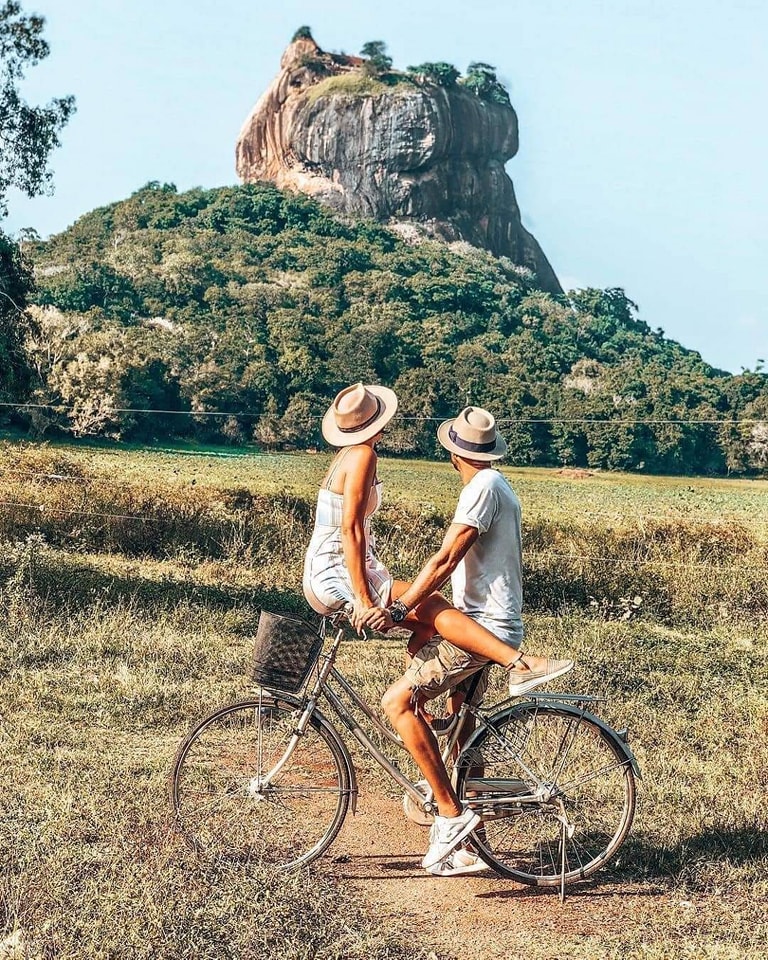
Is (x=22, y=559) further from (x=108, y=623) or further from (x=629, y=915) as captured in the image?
(x=629, y=915)

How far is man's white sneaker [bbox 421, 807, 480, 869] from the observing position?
14.5ft

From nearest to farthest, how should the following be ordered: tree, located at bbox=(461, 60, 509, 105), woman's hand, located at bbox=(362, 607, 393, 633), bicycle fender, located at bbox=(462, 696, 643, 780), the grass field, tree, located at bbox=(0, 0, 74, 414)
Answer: the grass field < woman's hand, located at bbox=(362, 607, 393, 633) < bicycle fender, located at bbox=(462, 696, 643, 780) < tree, located at bbox=(0, 0, 74, 414) < tree, located at bbox=(461, 60, 509, 105)

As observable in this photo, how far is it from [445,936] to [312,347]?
37055mm

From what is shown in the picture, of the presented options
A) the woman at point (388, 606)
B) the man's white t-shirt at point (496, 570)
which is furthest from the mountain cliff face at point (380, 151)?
the man's white t-shirt at point (496, 570)

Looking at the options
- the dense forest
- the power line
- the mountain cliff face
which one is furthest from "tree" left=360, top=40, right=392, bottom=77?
the power line

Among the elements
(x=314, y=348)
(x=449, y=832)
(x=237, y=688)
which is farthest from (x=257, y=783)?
Answer: (x=314, y=348)

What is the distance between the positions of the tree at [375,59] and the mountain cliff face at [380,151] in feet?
3.81

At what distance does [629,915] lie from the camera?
173 inches

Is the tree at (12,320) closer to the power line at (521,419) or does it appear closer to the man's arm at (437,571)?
the man's arm at (437,571)

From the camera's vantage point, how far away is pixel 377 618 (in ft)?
13.8

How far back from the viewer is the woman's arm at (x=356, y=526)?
4.28 meters

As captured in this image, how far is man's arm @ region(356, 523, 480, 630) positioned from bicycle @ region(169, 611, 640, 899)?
0.91 ft

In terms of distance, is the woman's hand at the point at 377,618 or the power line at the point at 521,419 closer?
the woman's hand at the point at 377,618

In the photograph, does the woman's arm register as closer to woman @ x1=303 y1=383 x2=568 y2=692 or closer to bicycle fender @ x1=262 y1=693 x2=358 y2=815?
woman @ x1=303 y1=383 x2=568 y2=692
